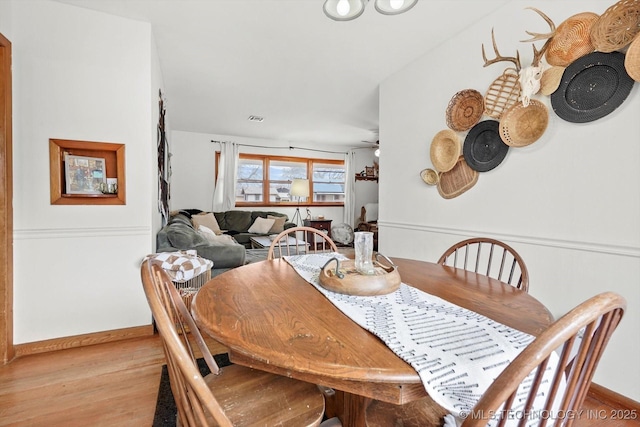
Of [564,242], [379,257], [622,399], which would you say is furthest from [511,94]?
[622,399]

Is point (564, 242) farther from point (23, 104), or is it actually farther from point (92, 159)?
point (23, 104)

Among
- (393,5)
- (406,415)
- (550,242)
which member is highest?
(393,5)

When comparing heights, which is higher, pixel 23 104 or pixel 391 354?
pixel 23 104

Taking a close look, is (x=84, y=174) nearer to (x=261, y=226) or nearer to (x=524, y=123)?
(x=524, y=123)

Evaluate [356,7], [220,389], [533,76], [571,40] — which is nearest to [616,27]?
[571,40]

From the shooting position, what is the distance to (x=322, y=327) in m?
0.81

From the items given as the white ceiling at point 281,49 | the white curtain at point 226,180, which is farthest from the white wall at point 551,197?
the white curtain at point 226,180

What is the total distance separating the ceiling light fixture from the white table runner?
140 centimetres

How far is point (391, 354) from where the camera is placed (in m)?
0.67

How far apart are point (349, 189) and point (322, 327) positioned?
610 cm

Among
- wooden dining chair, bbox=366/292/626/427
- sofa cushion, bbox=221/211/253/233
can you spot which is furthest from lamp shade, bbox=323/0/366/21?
sofa cushion, bbox=221/211/253/233

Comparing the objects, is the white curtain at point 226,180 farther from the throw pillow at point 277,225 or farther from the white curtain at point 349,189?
the white curtain at point 349,189

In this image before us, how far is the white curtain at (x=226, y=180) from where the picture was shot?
5.73 m

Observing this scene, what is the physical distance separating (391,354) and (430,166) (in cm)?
222
